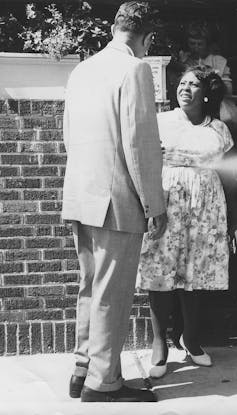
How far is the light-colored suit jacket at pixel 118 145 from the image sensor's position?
141 inches

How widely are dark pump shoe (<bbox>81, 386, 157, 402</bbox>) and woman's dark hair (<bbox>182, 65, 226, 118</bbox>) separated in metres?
1.78

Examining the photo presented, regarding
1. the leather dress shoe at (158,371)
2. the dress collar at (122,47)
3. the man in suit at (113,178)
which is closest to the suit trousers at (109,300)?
the man in suit at (113,178)

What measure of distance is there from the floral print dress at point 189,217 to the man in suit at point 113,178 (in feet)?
1.58

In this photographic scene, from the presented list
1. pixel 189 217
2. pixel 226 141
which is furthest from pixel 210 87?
pixel 189 217

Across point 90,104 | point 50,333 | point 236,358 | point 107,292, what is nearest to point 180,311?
point 236,358

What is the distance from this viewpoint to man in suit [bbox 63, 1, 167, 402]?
362cm

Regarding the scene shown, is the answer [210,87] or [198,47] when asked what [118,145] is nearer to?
[210,87]

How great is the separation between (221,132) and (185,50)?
35.2 inches

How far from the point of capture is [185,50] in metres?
5.08

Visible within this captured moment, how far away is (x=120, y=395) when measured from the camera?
3.85m

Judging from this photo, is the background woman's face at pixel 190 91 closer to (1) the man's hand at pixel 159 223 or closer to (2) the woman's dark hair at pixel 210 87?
(2) the woman's dark hair at pixel 210 87

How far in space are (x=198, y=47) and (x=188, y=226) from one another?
1368 millimetres

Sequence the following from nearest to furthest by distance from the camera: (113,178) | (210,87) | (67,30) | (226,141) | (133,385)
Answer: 1. (113,178)
2. (133,385)
3. (226,141)
4. (210,87)
5. (67,30)

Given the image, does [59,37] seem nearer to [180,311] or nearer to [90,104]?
[90,104]
